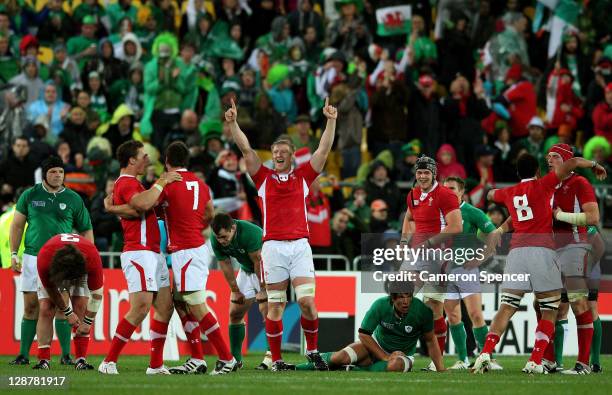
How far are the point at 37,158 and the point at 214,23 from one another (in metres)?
5.71

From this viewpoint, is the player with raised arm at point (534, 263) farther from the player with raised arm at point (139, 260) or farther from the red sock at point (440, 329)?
the player with raised arm at point (139, 260)

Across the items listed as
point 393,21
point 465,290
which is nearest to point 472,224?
point 465,290

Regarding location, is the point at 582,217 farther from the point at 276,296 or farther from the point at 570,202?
the point at 276,296

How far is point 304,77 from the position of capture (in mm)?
25078

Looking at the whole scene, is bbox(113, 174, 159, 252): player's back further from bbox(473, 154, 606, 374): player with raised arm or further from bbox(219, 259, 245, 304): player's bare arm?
bbox(473, 154, 606, 374): player with raised arm

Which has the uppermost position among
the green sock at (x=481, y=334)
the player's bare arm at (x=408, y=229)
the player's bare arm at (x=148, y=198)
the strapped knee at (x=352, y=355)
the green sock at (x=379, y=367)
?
the player's bare arm at (x=148, y=198)

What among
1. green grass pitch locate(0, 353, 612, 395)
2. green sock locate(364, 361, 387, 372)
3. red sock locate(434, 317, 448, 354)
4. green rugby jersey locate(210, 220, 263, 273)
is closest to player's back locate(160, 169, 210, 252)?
green rugby jersey locate(210, 220, 263, 273)

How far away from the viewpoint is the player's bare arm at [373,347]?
15.0 meters

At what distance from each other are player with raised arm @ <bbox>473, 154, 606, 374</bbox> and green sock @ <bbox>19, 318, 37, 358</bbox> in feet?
18.4

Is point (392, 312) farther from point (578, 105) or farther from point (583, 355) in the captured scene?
point (578, 105)

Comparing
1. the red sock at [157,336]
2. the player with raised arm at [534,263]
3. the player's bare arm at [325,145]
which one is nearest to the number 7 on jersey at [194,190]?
the red sock at [157,336]

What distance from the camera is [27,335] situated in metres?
16.2

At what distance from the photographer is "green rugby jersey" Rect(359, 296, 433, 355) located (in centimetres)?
1480

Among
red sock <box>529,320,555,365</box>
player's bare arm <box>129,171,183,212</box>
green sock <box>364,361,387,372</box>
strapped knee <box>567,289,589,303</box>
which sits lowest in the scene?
green sock <box>364,361,387,372</box>
